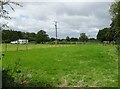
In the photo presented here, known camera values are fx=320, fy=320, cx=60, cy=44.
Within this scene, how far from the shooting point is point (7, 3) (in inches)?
360

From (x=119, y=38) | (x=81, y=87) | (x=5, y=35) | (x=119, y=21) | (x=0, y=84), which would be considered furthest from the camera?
(x=119, y=21)

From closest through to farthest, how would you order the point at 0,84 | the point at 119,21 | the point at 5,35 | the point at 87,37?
the point at 0,84 → the point at 5,35 → the point at 119,21 → the point at 87,37

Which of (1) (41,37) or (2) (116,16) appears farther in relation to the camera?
(1) (41,37)

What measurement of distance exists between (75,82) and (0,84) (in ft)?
14.1

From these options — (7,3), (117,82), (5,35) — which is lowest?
(117,82)

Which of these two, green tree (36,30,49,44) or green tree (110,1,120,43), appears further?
green tree (36,30,49,44)

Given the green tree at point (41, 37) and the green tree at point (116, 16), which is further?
the green tree at point (41, 37)

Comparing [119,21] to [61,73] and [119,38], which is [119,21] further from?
[61,73]

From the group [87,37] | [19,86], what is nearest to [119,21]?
[19,86]

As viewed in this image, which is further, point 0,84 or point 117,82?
point 117,82

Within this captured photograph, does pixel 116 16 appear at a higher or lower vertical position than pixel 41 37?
higher

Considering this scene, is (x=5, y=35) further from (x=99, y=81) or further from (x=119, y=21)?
(x=119, y=21)

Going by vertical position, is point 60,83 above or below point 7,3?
below

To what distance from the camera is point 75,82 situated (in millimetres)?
12383
